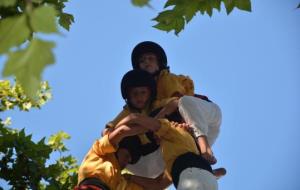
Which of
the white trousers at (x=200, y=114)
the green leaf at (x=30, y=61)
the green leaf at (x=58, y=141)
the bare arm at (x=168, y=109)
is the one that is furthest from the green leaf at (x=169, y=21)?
the green leaf at (x=58, y=141)

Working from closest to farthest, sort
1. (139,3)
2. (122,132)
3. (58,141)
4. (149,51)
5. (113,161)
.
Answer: (139,3) < (122,132) < (113,161) < (149,51) < (58,141)

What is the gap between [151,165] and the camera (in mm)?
4555

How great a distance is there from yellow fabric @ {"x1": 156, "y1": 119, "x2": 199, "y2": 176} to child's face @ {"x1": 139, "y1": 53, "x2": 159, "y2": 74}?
3.91 ft

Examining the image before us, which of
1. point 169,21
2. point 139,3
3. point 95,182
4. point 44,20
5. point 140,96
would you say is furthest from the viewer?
point 140,96

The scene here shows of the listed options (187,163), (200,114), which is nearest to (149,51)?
(200,114)

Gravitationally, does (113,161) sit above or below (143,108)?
below

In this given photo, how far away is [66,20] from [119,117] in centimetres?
120

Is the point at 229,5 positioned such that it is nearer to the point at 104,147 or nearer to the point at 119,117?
the point at 104,147

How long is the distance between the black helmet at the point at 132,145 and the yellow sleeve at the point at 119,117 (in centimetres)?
30

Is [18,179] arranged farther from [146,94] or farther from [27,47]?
[27,47]

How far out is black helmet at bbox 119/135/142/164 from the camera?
14.3ft

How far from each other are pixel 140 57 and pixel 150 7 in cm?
403

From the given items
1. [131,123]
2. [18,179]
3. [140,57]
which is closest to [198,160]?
[131,123]

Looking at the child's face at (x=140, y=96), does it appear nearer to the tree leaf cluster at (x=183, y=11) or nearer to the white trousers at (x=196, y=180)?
the white trousers at (x=196, y=180)
